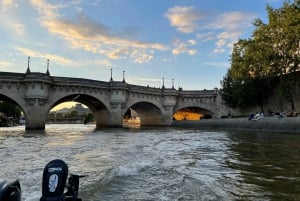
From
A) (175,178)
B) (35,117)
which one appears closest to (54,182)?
(175,178)

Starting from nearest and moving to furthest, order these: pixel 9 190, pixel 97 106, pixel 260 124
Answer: pixel 9 190
pixel 260 124
pixel 97 106

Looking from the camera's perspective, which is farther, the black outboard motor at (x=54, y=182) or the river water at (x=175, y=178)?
the river water at (x=175, y=178)

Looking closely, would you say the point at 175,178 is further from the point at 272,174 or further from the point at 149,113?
the point at 149,113

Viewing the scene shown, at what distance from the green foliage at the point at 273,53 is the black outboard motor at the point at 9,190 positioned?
1900 inches

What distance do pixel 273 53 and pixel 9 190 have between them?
5091 centimetres

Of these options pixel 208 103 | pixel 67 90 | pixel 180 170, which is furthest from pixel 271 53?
pixel 180 170

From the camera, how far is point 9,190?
4.32 meters

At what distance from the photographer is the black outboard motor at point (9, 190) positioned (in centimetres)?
417

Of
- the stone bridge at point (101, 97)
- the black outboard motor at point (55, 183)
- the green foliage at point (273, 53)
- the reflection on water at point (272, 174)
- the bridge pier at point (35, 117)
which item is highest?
the green foliage at point (273, 53)

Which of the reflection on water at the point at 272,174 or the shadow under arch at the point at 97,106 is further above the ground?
the shadow under arch at the point at 97,106

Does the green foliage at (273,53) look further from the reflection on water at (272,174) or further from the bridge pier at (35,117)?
the reflection on water at (272,174)

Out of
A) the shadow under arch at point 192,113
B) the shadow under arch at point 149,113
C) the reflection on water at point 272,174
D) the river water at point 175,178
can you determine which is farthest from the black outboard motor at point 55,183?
the shadow under arch at point 192,113

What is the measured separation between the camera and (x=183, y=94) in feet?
236

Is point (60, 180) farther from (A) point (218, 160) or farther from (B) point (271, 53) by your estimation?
(B) point (271, 53)
